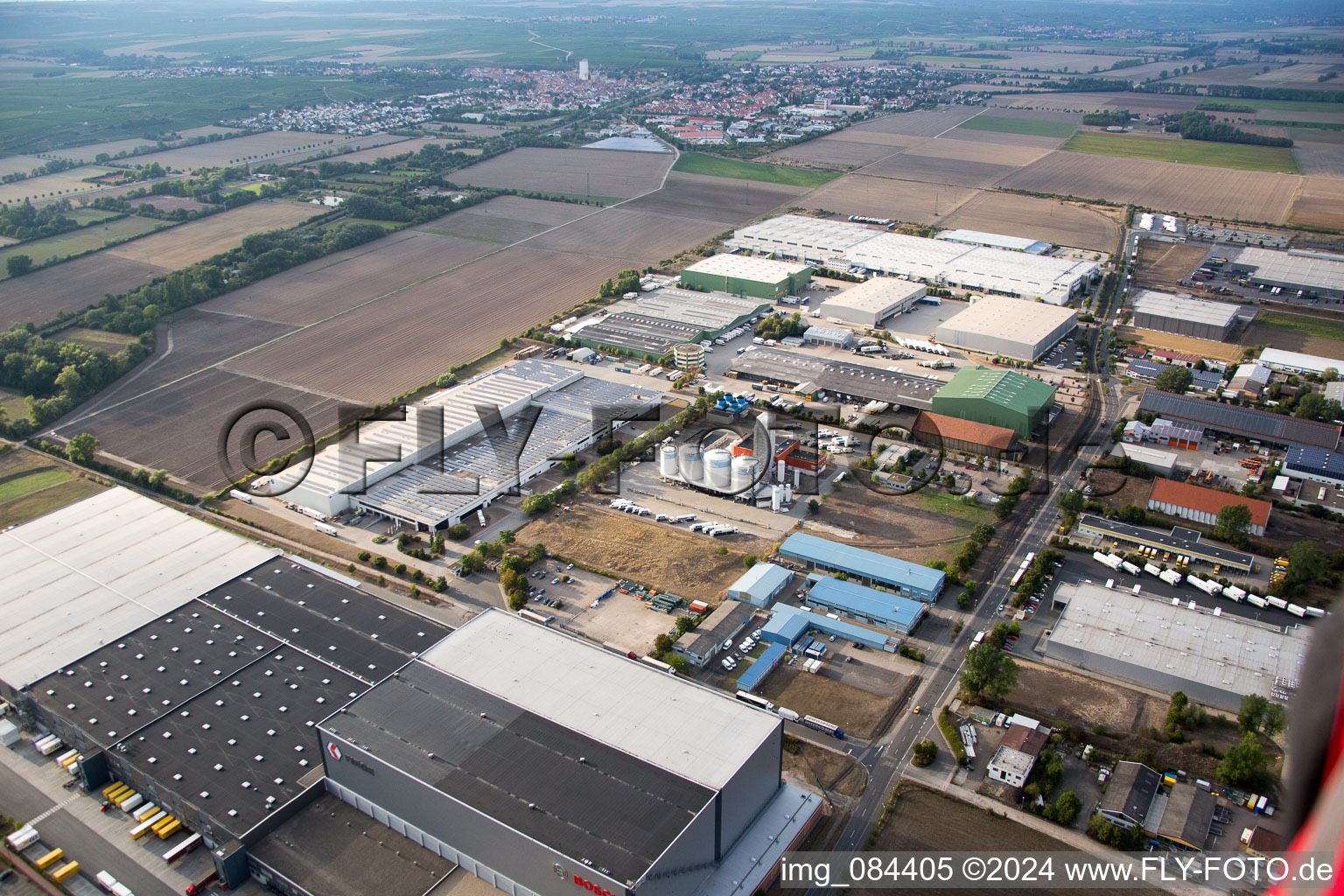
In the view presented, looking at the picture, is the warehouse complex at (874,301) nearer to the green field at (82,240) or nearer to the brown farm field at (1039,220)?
the brown farm field at (1039,220)

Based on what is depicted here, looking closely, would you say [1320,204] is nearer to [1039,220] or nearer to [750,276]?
[1039,220]

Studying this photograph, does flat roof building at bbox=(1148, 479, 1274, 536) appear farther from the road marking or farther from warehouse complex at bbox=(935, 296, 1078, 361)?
the road marking

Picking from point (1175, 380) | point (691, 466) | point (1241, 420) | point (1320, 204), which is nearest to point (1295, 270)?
point (1320, 204)

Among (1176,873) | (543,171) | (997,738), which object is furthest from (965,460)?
(543,171)

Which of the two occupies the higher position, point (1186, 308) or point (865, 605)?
point (1186, 308)

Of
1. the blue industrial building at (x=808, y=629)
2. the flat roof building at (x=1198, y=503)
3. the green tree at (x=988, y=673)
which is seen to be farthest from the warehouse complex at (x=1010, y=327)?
the green tree at (x=988, y=673)

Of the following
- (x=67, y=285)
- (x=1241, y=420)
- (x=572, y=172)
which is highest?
(x=572, y=172)

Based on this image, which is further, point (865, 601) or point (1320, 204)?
point (1320, 204)
